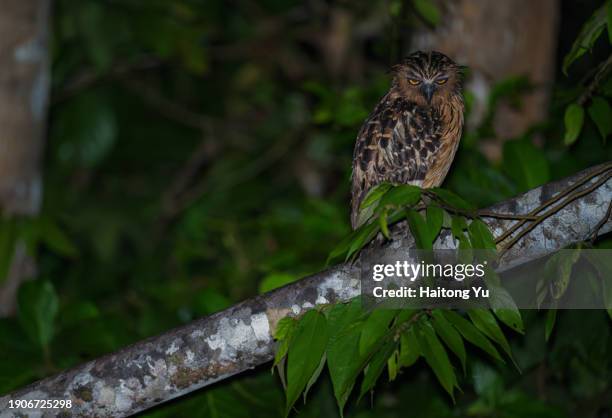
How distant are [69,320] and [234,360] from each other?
1.63 meters

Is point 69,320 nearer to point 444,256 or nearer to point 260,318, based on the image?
point 260,318

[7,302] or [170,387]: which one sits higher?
[7,302]

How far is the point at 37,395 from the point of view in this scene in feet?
10.5

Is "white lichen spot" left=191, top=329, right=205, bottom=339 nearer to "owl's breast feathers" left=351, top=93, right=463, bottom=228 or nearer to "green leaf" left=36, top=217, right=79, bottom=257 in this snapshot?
"owl's breast feathers" left=351, top=93, right=463, bottom=228

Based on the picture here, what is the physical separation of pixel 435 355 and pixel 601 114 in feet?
5.04

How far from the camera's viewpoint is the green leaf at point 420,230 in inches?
94.9

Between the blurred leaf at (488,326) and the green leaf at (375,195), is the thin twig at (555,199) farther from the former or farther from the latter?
the green leaf at (375,195)

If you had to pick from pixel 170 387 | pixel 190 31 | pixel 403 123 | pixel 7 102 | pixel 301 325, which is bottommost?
pixel 170 387

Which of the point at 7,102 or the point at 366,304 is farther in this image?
the point at 7,102

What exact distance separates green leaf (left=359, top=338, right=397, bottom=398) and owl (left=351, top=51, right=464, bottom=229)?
71.1 inches

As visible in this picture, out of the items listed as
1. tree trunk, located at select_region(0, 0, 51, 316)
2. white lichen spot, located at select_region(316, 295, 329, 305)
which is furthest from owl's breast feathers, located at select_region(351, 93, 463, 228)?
tree trunk, located at select_region(0, 0, 51, 316)

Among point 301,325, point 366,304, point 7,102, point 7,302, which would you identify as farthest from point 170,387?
point 7,102

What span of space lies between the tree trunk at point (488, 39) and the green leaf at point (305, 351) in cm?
328

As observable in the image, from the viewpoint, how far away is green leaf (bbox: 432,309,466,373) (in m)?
2.43
